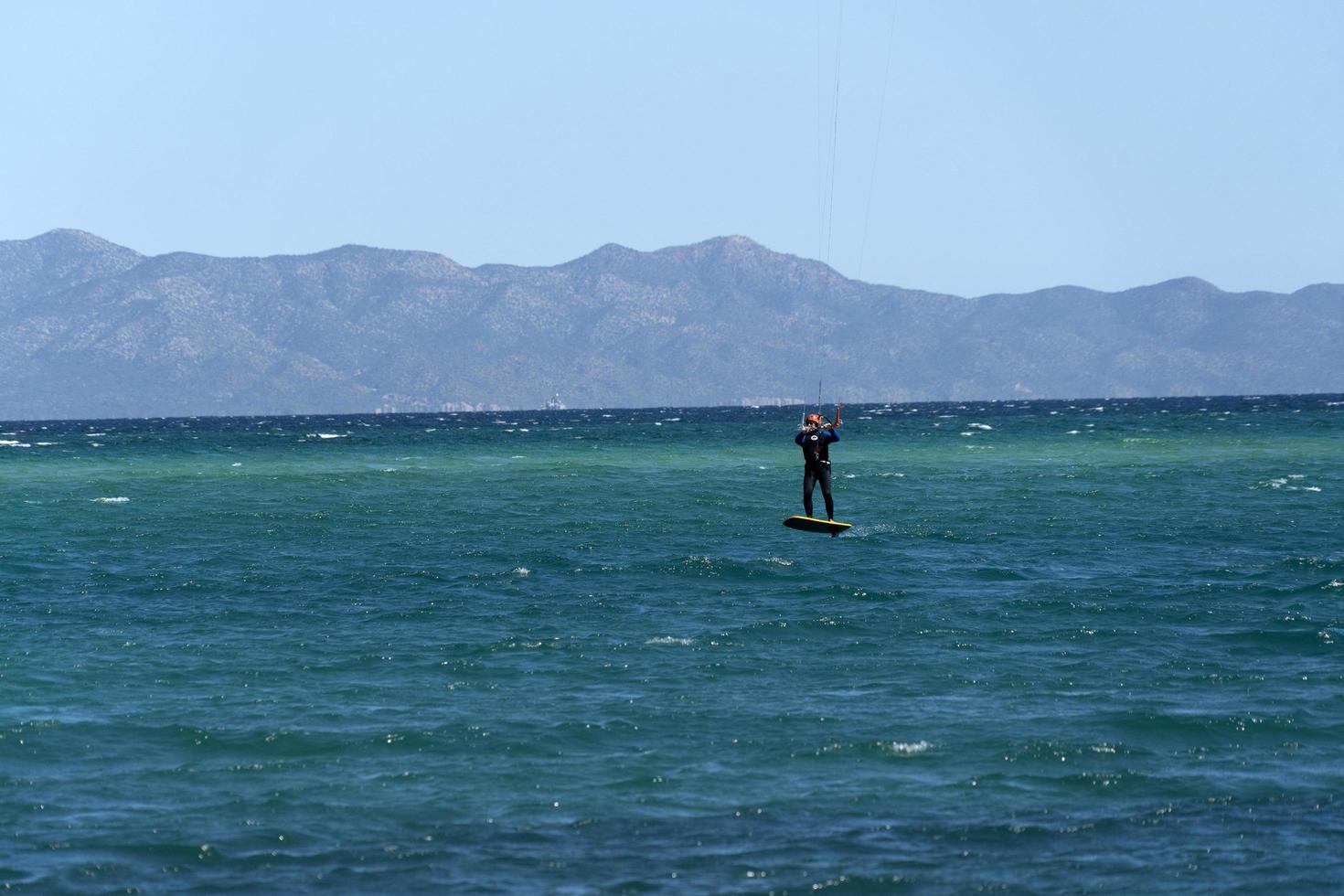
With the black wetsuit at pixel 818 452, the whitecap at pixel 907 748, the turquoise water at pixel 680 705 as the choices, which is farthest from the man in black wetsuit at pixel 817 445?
the whitecap at pixel 907 748

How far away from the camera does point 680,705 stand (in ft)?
71.2

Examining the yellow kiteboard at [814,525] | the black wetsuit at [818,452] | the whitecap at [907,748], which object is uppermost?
the black wetsuit at [818,452]

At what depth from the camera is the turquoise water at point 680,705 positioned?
1541 cm

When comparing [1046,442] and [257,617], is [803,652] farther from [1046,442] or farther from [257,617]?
[1046,442]

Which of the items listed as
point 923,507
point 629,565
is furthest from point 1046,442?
point 629,565

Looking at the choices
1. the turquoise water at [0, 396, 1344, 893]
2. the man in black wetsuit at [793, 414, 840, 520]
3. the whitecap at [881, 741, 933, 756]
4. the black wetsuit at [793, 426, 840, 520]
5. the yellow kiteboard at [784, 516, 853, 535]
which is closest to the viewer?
the turquoise water at [0, 396, 1344, 893]

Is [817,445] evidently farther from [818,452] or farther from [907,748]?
[907,748]

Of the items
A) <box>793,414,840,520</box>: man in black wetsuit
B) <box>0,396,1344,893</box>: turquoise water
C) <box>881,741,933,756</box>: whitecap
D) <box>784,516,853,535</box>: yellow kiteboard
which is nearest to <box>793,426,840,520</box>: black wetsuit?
<box>793,414,840,520</box>: man in black wetsuit

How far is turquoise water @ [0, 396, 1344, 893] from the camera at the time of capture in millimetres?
15414

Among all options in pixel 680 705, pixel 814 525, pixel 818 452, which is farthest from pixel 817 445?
pixel 680 705

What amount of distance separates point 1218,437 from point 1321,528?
6464 cm

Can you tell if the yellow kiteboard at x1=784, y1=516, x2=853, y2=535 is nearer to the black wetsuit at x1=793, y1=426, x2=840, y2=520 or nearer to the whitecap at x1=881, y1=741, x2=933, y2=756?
the black wetsuit at x1=793, y1=426, x2=840, y2=520

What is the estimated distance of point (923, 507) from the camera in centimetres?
5322

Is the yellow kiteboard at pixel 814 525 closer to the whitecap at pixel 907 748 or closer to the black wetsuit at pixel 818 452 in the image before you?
the black wetsuit at pixel 818 452
